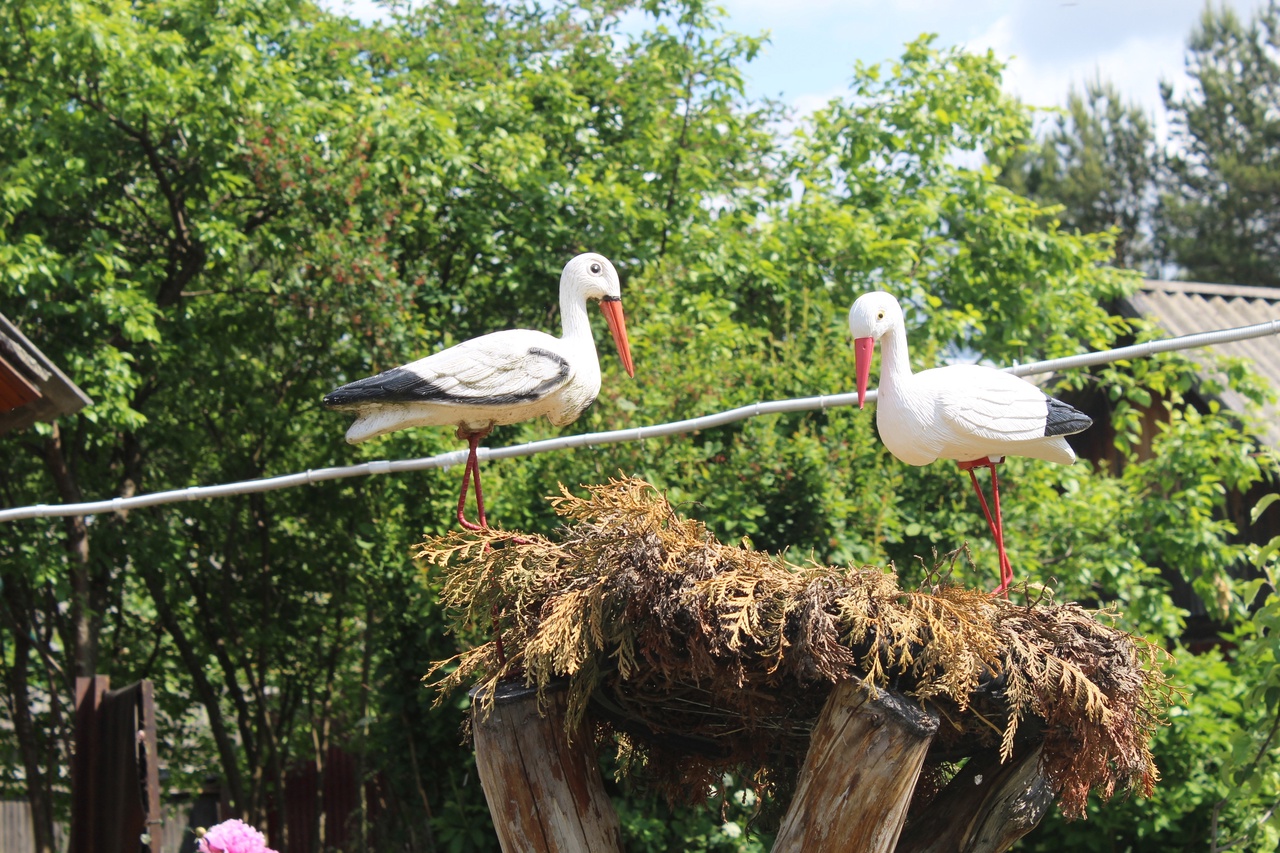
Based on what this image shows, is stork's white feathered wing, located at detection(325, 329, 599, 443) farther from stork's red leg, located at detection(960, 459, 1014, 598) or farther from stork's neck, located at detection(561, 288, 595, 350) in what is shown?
stork's red leg, located at detection(960, 459, 1014, 598)

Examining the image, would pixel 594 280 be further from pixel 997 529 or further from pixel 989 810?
pixel 989 810

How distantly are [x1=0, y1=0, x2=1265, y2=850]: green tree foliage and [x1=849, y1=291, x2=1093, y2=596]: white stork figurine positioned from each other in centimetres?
324

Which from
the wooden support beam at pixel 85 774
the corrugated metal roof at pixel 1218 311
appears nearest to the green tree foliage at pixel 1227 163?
the corrugated metal roof at pixel 1218 311

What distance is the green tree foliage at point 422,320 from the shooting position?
8062 mm

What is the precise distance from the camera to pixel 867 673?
3.15 meters

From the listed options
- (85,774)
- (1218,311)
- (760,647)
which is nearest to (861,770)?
(760,647)

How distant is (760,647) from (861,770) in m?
0.38

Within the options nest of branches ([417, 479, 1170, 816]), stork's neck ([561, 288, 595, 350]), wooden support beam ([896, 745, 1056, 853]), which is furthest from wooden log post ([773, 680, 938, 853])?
stork's neck ([561, 288, 595, 350])

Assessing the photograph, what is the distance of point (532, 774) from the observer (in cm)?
338

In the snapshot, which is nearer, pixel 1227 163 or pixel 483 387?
pixel 483 387

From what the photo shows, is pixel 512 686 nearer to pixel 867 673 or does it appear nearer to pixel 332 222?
pixel 867 673

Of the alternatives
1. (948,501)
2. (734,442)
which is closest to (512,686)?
(734,442)

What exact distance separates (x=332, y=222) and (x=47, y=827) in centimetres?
550

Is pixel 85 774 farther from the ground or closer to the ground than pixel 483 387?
closer to the ground
